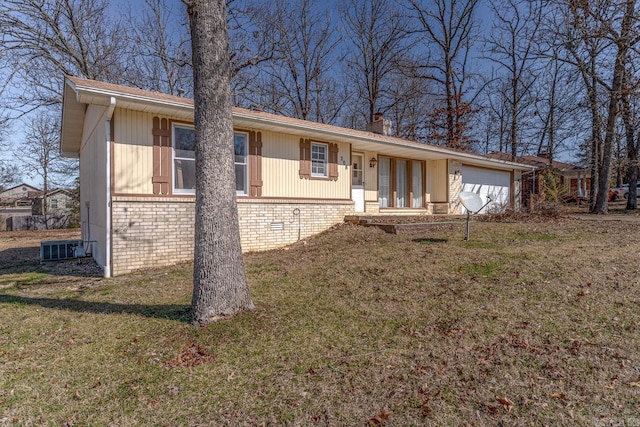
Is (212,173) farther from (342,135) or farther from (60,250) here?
(60,250)

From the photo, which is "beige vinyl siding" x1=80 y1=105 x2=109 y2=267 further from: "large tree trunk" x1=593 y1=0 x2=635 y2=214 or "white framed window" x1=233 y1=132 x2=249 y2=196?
"large tree trunk" x1=593 y1=0 x2=635 y2=214

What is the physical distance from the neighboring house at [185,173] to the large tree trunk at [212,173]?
3673 mm

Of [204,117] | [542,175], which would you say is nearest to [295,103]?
[542,175]

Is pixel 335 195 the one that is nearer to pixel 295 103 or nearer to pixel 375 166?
pixel 375 166

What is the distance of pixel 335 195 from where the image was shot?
1091cm

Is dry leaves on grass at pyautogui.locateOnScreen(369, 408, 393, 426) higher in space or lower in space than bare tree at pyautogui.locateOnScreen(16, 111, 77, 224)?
lower

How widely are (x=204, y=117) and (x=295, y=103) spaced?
779 inches

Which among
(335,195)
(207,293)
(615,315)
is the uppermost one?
(335,195)

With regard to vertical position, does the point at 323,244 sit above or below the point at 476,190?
below

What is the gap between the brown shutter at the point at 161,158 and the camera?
7508 mm

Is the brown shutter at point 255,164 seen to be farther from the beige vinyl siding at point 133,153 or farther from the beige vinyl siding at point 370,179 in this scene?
the beige vinyl siding at point 370,179

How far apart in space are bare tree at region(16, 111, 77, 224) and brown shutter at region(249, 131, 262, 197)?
17.8 m

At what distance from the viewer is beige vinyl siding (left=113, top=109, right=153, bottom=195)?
7090mm

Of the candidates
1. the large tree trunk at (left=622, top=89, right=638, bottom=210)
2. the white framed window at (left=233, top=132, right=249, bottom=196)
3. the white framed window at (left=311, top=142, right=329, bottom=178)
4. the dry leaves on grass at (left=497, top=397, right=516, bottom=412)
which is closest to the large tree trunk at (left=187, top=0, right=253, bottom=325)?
the dry leaves on grass at (left=497, top=397, right=516, bottom=412)
